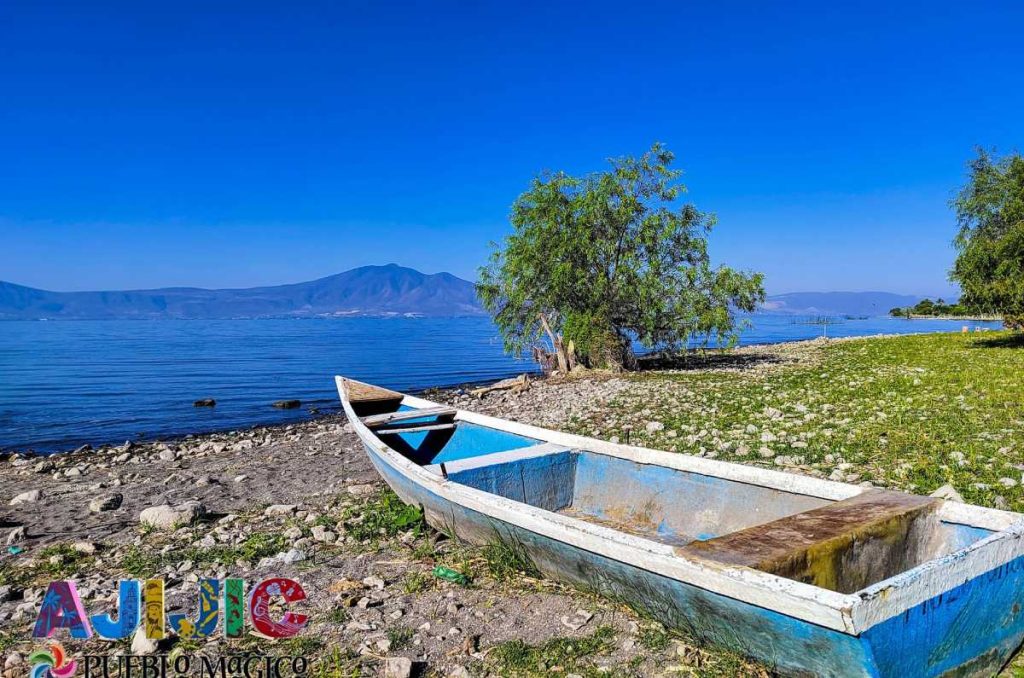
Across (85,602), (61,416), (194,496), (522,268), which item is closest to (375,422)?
(194,496)

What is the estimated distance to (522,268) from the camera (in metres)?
22.9

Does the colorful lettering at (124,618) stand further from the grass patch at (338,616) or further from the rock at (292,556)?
the grass patch at (338,616)

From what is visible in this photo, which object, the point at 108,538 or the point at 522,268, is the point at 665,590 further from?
the point at 522,268

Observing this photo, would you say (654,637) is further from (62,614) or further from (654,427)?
(654,427)

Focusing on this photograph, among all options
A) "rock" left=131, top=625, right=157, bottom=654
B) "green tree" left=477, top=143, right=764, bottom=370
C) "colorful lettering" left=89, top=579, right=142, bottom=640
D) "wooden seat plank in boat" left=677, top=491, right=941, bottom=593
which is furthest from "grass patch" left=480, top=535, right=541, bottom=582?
"green tree" left=477, top=143, right=764, bottom=370

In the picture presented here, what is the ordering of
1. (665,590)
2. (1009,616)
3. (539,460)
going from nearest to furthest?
(1009,616) < (665,590) < (539,460)

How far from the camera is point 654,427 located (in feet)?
41.4

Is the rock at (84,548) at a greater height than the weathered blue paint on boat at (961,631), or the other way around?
the weathered blue paint on boat at (961,631)

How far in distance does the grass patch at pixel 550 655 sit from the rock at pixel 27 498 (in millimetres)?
9959

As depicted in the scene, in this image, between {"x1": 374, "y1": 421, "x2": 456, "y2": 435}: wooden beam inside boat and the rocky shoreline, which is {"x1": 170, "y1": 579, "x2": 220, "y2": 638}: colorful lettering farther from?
{"x1": 374, "y1": 421, "x2": 456, "y2": 435}: wooden beam inside boat

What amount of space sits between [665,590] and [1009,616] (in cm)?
221

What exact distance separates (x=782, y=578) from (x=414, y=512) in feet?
16.7

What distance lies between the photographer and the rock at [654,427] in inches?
490

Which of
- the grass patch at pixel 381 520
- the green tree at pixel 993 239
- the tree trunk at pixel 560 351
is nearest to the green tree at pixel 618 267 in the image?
the tree trunk at pixel 560 351
